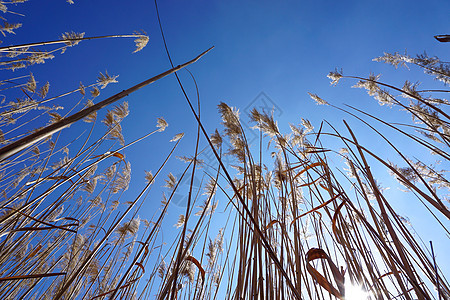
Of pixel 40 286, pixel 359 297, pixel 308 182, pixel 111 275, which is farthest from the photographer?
pixel 111 275

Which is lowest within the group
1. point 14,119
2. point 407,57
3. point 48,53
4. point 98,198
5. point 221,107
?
point 98,198

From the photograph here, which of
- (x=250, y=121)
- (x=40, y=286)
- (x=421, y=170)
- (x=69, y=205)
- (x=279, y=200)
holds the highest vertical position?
(x=421, y=170)

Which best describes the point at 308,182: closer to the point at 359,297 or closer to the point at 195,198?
the point at 359,297

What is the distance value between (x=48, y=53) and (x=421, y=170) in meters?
6.22

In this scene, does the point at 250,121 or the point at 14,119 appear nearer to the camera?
the point at 250,121

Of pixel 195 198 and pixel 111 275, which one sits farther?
pixel 111 275

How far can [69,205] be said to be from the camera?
9.91 feet

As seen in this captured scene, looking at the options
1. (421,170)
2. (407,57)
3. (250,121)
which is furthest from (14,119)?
(421,170)

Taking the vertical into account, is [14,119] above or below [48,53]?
below

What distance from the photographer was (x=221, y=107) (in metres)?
2.12

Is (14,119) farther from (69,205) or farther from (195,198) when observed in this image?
(195,198)

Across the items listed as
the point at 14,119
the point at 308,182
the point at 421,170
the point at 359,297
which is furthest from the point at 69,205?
the point at 421,170

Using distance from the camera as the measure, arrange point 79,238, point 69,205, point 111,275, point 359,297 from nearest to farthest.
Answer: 1. point 359,297
2. point 111,275
3. point 79,238
4. point 69,205

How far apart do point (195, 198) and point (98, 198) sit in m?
1.86
